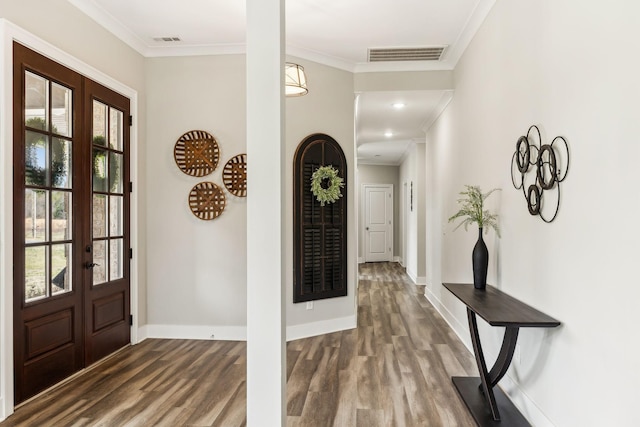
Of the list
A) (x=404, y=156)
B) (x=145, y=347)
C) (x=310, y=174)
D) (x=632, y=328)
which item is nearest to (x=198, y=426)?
(x=145, y=347)

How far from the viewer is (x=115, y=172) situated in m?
3.80

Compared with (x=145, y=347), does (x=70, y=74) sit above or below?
above

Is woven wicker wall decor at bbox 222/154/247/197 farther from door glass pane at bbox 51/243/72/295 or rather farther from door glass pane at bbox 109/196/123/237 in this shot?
door glass pane at bbox 51/243/72/295

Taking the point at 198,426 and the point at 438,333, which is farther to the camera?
the point at 438,333

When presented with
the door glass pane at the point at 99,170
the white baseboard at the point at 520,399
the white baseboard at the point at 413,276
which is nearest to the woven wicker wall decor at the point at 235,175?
the door glass pane at the point at 99,170

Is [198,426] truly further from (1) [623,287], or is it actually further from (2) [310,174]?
(2) [310,174]

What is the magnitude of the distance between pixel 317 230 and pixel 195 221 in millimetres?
1263

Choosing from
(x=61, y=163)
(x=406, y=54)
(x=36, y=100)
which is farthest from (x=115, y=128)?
(x=406, y=54)

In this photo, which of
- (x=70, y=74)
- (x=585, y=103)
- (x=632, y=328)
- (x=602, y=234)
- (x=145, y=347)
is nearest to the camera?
(x=632, y=328)

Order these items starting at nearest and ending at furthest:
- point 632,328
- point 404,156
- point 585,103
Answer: point 632,328 → point 585,103 → point 404,156

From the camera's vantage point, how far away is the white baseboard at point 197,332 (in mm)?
4176

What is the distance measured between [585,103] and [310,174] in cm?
284

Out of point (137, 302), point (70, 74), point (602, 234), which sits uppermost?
point (70, 74)

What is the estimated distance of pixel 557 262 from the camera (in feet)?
6.99
